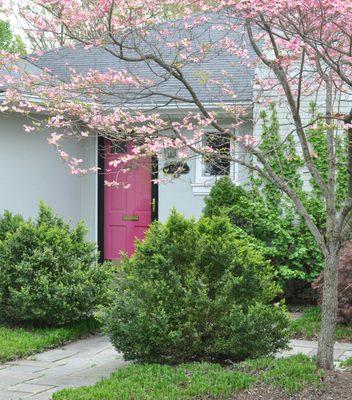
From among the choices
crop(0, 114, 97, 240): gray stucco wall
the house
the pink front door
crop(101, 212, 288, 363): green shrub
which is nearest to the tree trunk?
crop(101, 212, 288, 363): green shrub

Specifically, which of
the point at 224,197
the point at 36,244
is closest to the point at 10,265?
the point at 36,244

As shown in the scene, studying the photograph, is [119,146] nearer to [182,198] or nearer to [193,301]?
[193,301]

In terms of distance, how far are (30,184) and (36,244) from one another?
135 inches

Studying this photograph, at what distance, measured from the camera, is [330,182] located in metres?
6.00

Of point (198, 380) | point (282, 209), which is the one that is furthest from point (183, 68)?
point (198, 380)

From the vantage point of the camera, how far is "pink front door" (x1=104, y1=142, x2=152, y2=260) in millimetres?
12508

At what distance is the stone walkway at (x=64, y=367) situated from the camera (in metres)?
5.88

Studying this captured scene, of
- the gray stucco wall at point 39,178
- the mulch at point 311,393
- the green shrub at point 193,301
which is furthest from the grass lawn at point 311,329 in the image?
the gray stucco wall at point 39,178

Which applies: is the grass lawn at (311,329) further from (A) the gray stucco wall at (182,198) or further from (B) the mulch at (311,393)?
(A) the gray stucco wall at (182,198)

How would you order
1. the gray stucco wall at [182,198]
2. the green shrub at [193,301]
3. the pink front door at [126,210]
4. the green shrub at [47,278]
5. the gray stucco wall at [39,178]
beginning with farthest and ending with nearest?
the pink front door at [126,210] < the gray stucco wall at [182,198] < the gray stucco wall at [39,178] < the green shrub at [47,278] < the green shrub at [193,301]

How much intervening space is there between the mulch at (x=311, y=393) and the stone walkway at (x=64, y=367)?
1.53 meters

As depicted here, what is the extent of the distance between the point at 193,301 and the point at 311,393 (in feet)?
4.68

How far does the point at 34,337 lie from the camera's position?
761cm

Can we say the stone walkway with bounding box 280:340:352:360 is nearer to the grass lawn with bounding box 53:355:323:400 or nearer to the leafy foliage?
the grass lawn with bounding box 53:355:323:400
